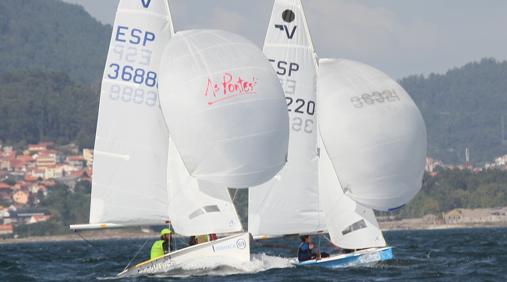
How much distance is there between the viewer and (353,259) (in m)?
31.1

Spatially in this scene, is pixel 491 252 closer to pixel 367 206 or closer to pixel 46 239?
pixel 367 206

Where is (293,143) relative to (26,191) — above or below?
below

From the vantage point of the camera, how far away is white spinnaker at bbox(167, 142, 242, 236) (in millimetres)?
29406

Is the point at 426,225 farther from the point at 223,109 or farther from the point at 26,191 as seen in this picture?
the point at 223,109

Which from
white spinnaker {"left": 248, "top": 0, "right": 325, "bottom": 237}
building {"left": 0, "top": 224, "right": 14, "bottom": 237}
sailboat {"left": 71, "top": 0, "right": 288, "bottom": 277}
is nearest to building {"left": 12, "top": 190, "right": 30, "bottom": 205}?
building {"left": 0, "top": 224, "right": 14, "bottom": 237}

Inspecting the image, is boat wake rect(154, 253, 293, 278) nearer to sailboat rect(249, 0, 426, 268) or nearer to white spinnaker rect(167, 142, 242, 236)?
white spinnaker rect(167, 142, 242, 236)

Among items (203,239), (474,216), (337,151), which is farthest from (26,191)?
(337,151)

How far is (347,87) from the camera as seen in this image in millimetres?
30766

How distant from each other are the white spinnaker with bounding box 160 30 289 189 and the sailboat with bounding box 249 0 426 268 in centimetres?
232

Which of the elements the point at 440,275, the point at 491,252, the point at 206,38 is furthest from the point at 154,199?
the point at 491,252

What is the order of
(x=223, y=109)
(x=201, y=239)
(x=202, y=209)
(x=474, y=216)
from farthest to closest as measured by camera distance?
(x=474, y=216) < (x=201, y=239) < (x=202, y=209) < (x=223, y=109)

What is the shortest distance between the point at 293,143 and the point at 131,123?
4430mm

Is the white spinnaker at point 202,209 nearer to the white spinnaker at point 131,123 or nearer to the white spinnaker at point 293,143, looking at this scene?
the white spinnaker at point 131,123

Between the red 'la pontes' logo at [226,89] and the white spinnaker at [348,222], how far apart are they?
459cm
